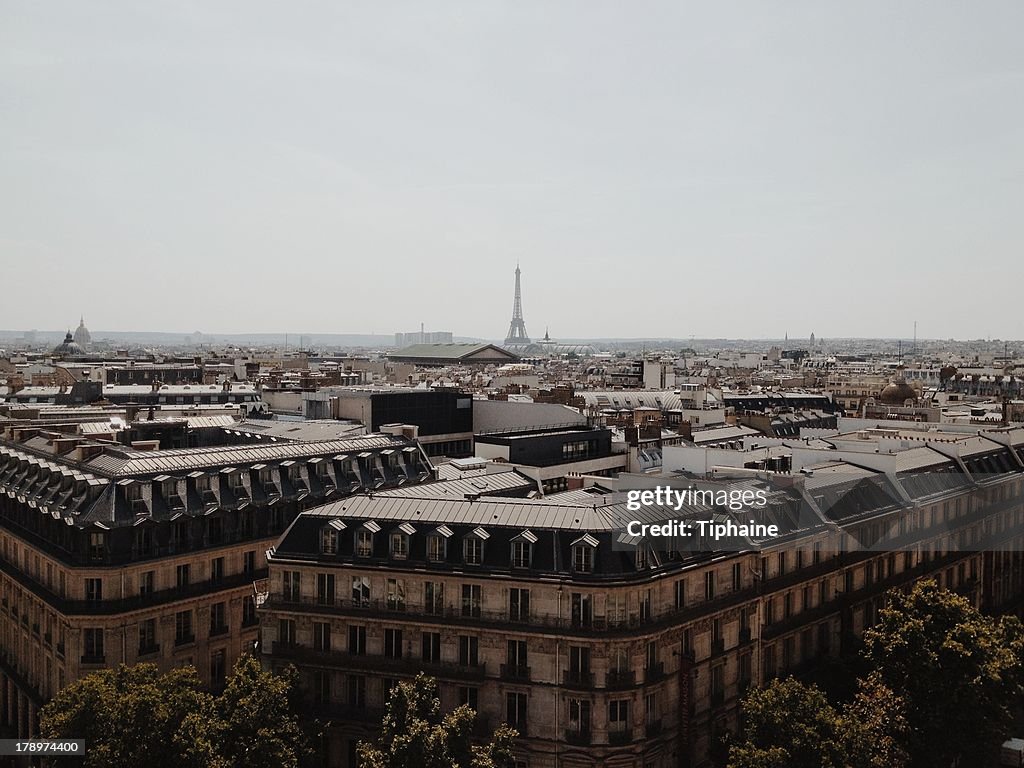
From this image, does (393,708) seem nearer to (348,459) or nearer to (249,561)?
(249,561)

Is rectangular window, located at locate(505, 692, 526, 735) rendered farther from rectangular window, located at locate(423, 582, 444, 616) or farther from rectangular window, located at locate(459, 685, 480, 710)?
rectangular window, located at locate(423, 582, 444, 616)

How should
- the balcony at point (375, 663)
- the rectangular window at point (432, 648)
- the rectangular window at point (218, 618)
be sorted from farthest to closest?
the rectangular window at point (218, 618) → the rectangular window at point (432, 648) → the balcony at point (375, 663)

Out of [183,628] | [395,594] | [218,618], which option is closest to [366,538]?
[395,594]

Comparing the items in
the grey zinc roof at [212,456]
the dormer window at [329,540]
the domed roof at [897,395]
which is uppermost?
the domed roof at [897,395]

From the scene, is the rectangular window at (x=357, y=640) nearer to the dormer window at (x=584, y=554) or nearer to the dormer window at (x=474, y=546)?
the dormer window at (x=474, y=546)

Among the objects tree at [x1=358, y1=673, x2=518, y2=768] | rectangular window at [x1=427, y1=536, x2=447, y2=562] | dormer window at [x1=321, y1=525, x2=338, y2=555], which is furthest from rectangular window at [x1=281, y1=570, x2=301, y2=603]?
tree at [x1=358, y1=673, x2=518, y2=768]

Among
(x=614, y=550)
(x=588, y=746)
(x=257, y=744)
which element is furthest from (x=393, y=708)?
(x=614, y=550)

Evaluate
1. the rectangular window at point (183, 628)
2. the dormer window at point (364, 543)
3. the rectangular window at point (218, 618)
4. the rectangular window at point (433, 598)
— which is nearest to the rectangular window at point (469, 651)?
the rectangular window at point (433, 598)
